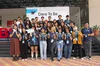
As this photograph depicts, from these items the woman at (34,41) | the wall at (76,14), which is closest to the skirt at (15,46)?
the woman at (34,41)

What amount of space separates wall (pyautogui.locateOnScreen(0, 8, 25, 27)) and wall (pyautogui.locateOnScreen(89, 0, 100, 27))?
5835 millimetres

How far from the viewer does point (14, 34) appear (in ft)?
42.9

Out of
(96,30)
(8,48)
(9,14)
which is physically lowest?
(8,48)

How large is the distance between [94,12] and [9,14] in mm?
8248

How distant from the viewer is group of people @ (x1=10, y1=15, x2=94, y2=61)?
13.2m

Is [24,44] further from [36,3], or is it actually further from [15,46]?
[36,3]

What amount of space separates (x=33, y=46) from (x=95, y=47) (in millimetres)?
4363

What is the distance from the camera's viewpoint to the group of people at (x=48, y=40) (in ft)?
43.4

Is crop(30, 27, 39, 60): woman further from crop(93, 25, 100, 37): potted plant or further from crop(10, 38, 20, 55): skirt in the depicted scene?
crop(93, 25, 100, 37): potted plant

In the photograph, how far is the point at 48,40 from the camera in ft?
44.6

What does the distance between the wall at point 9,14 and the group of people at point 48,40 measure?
8.15 metres

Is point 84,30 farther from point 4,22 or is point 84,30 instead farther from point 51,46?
point 4,22

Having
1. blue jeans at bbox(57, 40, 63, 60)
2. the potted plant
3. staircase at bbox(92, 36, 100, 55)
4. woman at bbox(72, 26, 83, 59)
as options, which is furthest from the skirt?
the potted plant

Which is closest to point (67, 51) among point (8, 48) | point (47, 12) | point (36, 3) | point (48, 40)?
point (48, 40)
